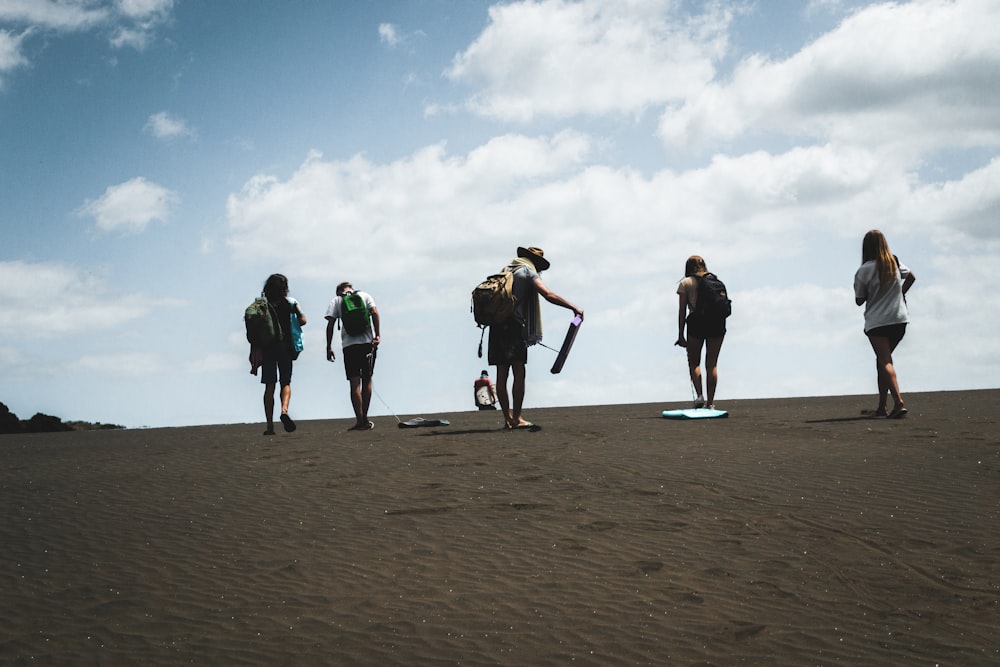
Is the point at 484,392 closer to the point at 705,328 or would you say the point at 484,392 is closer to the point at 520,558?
the point at 705,328

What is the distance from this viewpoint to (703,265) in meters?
13.4

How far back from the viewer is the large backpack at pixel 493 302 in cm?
1091

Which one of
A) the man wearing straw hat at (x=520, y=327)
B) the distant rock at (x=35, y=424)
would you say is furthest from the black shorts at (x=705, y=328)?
the distant rock at (x=35, y=424)

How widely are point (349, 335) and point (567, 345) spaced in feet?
10.2

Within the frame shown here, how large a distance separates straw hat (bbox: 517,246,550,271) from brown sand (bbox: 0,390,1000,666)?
277cm

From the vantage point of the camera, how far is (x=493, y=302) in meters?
10.9

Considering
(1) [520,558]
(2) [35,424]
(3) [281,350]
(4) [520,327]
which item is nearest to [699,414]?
(4) [520,327]

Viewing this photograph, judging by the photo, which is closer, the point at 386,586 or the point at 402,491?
the point at 386,586

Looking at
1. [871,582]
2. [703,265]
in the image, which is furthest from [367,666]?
[703,265]

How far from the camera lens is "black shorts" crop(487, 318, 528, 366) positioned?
36.1 ft

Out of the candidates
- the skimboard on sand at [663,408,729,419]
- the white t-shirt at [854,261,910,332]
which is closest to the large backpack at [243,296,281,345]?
the skimboard on sand at [663,408,729,419]

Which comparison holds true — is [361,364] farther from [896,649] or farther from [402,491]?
[896,649]

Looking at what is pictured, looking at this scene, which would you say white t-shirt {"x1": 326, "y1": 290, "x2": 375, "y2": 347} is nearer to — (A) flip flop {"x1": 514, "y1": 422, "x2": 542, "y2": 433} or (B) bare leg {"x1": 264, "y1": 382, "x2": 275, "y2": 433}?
(B) bare leg {"x1": 264, "y1": 382, "x2": 275, "y2": 433}

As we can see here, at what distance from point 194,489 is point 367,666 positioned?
4.51 m
